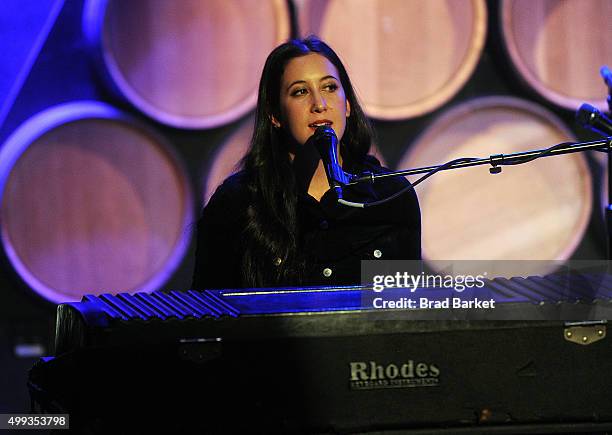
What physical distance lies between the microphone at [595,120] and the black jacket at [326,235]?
67cm

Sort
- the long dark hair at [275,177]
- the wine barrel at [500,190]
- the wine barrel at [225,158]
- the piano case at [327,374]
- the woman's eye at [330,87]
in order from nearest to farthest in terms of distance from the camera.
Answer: the piano case at [327,374] → the long dark hair at [275,177] → the woman's eye at [330,87] → the wine barrel at [225,158] → the wine barrel at [500,190]

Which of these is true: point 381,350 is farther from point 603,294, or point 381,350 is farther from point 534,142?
point 534,142

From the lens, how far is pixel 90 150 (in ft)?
10.7

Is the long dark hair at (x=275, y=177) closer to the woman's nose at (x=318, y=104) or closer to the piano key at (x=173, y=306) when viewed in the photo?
the woman's nose at (x=318, y=104)

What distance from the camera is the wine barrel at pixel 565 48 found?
3.58 meters

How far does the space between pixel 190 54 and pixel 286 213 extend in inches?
43.0

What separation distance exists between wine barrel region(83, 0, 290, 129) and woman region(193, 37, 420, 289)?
701 mm

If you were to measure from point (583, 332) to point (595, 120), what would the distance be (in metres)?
0.57

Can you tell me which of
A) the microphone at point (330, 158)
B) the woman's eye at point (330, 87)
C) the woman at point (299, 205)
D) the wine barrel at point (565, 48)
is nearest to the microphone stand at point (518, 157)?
the microphone at point (330, 158)

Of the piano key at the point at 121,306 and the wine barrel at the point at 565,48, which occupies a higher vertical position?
the wine barrel at the point at 565,48

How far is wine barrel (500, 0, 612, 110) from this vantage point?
11.7ft

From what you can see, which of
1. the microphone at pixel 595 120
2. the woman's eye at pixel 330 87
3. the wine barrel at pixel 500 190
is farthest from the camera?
the wine barrel at pixel 500 190

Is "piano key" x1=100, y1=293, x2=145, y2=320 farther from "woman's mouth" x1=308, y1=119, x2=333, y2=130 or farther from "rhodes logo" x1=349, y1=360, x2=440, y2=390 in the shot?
"woman's mouth" x1=308, y1=119, x2=333, y2=130

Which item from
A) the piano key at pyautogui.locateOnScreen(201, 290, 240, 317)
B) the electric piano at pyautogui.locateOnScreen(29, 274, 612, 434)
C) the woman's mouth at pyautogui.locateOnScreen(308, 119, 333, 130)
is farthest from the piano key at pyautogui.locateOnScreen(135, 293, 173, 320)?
the woman's mouth at pyautogui.locateOnScreen(308, 119, 333, 130)
